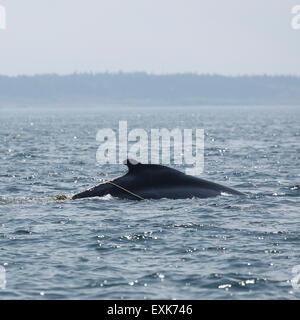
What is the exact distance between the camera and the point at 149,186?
936 inches

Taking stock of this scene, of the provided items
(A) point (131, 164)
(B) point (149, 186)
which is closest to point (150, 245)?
(A) point (131, 164)

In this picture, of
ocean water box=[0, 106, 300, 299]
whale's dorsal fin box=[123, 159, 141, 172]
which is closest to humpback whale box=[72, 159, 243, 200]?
whale's dorsal fin box=[123, 159, 141, 172]

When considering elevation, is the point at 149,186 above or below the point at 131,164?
below

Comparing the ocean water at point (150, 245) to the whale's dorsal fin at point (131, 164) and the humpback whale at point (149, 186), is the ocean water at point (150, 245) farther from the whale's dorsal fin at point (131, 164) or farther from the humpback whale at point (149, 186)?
the whale's dorsal fin at point (131, 164)

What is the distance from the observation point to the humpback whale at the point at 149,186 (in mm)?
23516

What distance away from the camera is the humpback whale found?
2352 centimetres

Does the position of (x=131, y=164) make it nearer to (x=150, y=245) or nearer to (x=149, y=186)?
(x=149, y=186)

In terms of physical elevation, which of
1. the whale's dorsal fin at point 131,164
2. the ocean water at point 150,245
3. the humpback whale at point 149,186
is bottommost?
the ocean water at point 150,245

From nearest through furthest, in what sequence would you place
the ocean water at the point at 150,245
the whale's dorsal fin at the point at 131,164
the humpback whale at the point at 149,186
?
the ocean water at the point at 150,245, the whale's dorsal fin at the point at 131,164, the humpback whale at the point at 149,186

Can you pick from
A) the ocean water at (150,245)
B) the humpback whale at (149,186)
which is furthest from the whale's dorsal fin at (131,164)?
the ocean water at (150,245)

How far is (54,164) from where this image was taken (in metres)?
41.6
